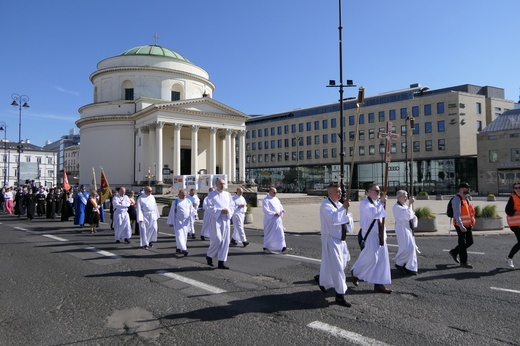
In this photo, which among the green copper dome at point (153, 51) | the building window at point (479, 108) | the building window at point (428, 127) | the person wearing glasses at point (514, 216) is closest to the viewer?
the person wearing glasses at point (514, 216)

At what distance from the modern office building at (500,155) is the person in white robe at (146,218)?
5190 centimetres

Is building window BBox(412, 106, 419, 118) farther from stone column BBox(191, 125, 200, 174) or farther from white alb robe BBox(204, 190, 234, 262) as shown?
white alb robe BBox(204, 190, 234, 262)

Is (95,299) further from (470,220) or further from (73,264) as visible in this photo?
(470,220)

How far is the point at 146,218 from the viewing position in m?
11.7

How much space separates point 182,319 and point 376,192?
147 inches

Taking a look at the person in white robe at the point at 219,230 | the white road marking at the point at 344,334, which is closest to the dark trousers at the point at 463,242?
the white road marking at the point at 344,334

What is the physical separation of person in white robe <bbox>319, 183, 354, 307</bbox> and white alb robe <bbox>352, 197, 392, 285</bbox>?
62 cm

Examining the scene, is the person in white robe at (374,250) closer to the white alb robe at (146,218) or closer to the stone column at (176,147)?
the white alb robe at (146,218)

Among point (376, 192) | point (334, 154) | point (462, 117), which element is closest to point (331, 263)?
point (376, 192)

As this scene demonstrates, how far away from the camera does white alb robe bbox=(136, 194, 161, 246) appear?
11586 mm

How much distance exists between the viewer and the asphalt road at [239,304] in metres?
4.66

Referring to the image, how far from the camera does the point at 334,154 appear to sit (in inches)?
2884

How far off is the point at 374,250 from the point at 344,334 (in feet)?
7.19

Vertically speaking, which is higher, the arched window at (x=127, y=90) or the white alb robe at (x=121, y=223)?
the arched window at (x=127, y=90)
